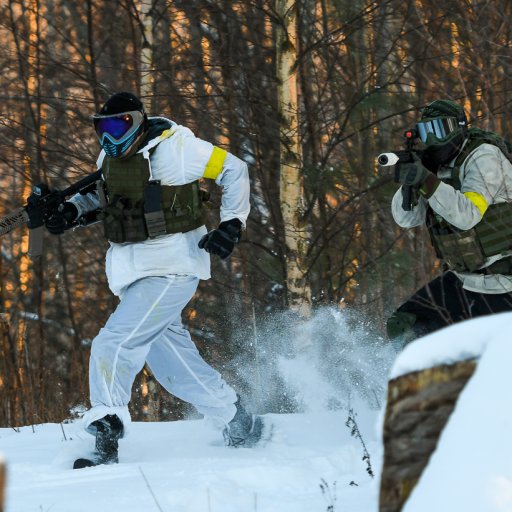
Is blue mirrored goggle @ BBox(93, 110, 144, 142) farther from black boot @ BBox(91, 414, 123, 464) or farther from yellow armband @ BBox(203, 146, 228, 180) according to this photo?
black boot @ BBox(91, 414, 123, 464)

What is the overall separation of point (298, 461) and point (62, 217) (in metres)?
1.79

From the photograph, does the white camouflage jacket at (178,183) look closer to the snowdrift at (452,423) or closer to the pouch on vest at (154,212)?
the pouch on vest at (154,212)

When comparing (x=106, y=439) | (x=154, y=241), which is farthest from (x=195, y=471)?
(x=154, y=241)

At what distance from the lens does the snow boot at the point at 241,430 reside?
511cm

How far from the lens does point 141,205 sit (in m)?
4.90

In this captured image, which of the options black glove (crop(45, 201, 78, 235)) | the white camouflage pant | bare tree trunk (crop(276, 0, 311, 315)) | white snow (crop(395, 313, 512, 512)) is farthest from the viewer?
bare tree trunk (crop(276, 0, 311, 315))

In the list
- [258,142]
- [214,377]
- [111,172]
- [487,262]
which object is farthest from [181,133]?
[258,142]

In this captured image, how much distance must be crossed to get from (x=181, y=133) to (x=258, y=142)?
3.59 meters

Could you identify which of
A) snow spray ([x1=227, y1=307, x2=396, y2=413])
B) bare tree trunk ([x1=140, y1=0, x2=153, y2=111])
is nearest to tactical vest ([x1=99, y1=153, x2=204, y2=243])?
snow spray ([x1=227, y1=307, x2=396, y2=413])

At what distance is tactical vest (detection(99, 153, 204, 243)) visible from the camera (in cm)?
488

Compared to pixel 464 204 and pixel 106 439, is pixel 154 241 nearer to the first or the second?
pixel 106 439

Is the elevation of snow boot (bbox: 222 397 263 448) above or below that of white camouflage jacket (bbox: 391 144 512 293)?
below

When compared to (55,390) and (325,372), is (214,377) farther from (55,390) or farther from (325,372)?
(55,390)

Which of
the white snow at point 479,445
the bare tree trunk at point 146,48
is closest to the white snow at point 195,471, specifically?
the white snow at point 479,445
